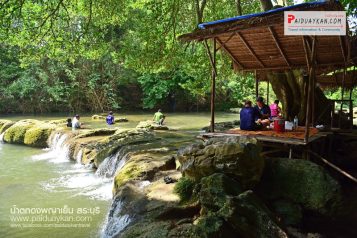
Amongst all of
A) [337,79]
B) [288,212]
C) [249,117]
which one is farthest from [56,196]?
Answer: [337,79]

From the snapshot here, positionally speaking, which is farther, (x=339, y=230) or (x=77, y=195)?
(x=77, y=195)

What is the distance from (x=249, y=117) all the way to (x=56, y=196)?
574 cm

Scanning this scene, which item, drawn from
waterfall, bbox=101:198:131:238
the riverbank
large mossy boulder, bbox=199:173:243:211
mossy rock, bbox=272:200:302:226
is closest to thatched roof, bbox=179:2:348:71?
the riverbank

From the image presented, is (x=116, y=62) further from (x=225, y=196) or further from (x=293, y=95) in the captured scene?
(x=225, y=196)

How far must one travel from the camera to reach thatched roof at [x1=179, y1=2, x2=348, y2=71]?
7.09 m

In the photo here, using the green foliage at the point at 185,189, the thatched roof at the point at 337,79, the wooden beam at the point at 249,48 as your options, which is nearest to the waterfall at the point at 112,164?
the green foliage at the point at 185,189

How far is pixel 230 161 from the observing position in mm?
6410

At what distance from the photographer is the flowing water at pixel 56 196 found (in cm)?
777

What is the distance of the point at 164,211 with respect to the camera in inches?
239

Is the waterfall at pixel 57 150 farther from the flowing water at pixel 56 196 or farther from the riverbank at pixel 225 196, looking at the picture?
the riverbank at pixel 225 196

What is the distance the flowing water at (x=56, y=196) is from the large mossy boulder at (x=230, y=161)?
5.38 feet

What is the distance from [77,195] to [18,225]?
213cm

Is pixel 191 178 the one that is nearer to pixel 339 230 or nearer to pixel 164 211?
pixel 164 211

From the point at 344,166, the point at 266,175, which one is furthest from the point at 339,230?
the point at 344,166
